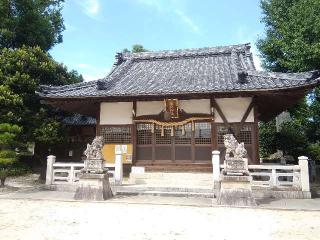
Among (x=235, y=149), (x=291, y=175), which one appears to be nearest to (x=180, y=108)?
(x=235, y=149)

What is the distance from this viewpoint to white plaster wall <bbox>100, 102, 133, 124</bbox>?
1738cm

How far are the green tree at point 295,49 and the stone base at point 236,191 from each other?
12.1 metres

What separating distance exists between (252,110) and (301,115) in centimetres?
1093

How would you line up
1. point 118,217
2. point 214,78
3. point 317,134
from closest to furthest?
point 118,217, point 214,78, point 317,134

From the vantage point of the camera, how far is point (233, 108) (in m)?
16.1

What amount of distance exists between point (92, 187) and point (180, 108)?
6.75 m

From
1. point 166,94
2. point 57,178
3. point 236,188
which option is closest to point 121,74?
point 166,94

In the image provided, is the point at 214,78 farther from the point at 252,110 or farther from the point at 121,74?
the point at 121,74

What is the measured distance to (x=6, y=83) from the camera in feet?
63.8

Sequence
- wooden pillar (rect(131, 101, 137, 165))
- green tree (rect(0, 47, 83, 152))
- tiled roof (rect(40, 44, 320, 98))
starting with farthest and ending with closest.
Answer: green tree (rect(0, 47, 83, 152)), wooden pillar (rect(131, 101, 137, 165)), tiled roof (rect(40, 44, 320, 98))

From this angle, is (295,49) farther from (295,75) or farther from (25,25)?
(25,25)

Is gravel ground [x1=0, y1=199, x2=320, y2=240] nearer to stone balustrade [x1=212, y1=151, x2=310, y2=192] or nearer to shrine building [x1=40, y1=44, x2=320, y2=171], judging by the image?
stone balustrade [x1=212, y1=151, x2=310, y2=192]

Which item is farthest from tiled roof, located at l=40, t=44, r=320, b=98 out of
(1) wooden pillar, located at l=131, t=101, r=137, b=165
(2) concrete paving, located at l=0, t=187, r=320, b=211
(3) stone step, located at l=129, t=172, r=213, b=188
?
(2) concrete paving, located at l=0, t=187, r=320, b=211

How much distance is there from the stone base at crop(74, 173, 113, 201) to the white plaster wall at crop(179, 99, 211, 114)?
6.38m
